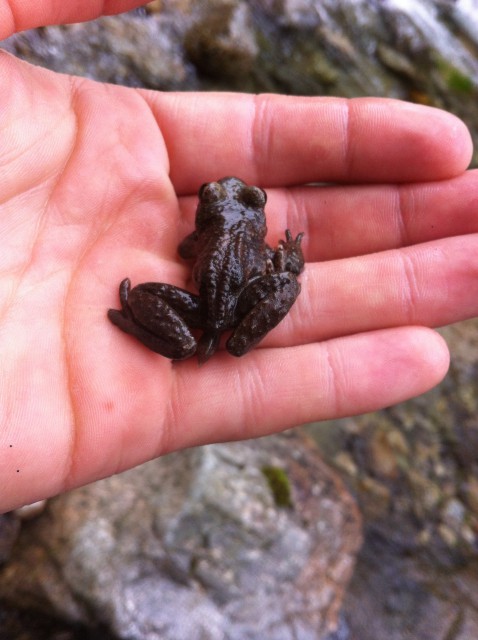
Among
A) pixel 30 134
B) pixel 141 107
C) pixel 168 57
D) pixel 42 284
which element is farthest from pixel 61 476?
pixel 168 57

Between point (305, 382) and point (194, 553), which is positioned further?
point (194, 553)

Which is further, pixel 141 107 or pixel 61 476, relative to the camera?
pixel 141 107

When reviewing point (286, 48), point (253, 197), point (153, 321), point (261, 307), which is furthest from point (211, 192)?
point (286, 48)

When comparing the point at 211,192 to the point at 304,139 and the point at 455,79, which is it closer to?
the point at 304,139

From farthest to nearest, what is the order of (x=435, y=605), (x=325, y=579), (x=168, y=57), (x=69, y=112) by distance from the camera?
(x=168, y=57) → (x=435, y=605) → (x=325, y=579) → (x=69, y=112)

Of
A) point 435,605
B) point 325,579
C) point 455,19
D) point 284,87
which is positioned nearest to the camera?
point 325,579

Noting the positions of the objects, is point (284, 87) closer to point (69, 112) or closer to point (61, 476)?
point (69, 112)

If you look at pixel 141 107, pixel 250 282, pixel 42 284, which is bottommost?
pixel 250 282

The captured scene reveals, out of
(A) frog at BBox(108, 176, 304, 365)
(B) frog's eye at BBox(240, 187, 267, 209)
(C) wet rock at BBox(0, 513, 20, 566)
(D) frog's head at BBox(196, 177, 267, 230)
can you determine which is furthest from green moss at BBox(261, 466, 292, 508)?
(B) frog's eye at BBox(240, 187, 267, 209)

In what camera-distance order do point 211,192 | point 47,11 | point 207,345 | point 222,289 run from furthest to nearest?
point 211,192, point 222,289, point 207,345, point 47,11
